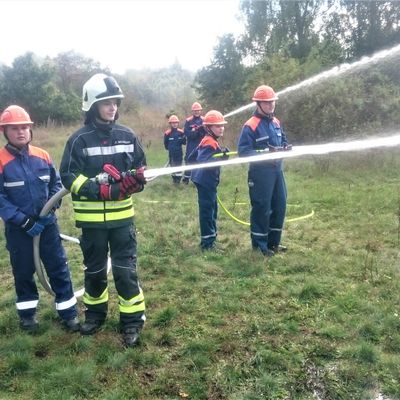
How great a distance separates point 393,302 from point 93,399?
3.22 metres

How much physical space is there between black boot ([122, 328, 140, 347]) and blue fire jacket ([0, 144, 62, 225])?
1.42 meters

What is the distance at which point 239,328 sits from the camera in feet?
14.7

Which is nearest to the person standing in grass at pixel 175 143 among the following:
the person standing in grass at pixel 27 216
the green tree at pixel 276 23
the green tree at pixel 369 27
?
the person standing in grass at pixel 27 216

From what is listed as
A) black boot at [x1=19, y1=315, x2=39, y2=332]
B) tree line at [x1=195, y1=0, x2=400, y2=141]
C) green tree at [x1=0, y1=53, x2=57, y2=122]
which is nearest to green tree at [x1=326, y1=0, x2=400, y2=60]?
tree line at [x1=195, y1=0, x2=400, y2=141]

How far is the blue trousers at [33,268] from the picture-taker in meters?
4.45

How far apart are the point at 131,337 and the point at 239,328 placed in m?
1.06

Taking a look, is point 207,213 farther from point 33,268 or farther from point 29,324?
point 29,324

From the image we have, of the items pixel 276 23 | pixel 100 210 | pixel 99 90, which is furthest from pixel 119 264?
pixel 276 23

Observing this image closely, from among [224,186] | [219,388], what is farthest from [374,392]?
[224,186]

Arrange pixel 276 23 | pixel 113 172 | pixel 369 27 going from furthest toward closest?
pixel 276 23
pixel 369 27
pixel 113 172

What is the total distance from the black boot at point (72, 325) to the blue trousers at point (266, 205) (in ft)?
9.64

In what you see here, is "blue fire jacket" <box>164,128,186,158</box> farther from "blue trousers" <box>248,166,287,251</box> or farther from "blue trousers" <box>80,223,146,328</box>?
"blue trousers" <box>80,223,146,328</box>

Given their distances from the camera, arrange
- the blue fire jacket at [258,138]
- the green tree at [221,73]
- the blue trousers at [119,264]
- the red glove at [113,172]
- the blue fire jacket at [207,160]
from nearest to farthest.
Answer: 1. the red glove at [113,172]
2. the blue trousers at [119,264]
3. the blue fire jacket at [258,138]
4. the blue fire jacket at [207,160]
5. the green tree at [221,73]

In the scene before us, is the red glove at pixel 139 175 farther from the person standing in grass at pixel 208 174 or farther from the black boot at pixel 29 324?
the person standing in grass at pixel 208 174
